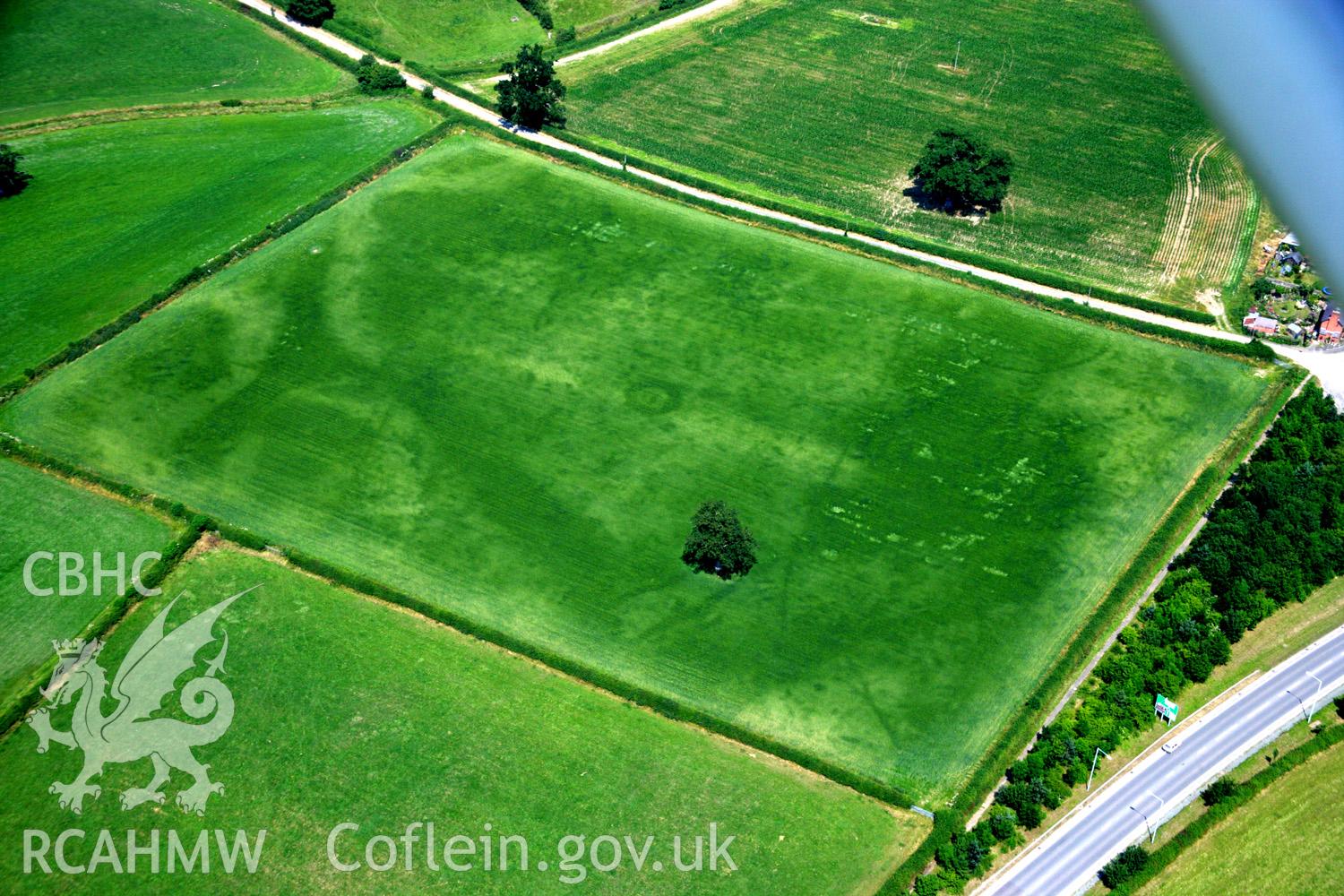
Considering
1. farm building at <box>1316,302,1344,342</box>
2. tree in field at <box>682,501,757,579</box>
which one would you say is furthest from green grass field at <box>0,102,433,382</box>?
A: farm building at <box>1316,302,1344,342</box>

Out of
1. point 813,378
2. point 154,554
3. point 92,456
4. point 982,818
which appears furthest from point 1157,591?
point 92,456

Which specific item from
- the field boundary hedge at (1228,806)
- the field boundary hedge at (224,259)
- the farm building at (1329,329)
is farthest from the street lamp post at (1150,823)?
the field boundary hedge at (224,259)

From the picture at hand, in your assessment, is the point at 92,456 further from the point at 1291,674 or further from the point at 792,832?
the point at 1291,674

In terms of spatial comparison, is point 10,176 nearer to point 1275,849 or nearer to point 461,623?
point 461,623

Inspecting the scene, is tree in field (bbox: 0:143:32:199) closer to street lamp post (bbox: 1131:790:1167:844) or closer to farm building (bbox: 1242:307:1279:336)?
street lamp post (bbox: 1131:790:1167:844)

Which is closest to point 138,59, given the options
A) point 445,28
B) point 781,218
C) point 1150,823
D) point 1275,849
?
point 445,28
